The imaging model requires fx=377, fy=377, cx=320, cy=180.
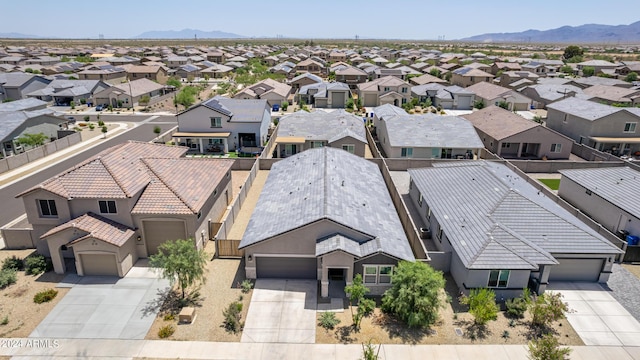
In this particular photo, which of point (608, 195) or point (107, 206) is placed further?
point (608, 195)

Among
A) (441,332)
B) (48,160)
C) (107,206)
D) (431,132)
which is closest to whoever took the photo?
(441,332)

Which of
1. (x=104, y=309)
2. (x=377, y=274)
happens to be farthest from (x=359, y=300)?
(x=104, y=309)

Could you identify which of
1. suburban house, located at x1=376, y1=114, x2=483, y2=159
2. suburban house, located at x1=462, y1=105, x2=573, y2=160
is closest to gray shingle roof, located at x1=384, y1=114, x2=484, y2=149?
suburban house, located at x1=376, y1=114, x2=483, y2=159

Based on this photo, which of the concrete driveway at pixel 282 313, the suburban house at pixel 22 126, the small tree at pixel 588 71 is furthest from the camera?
the small tree at pixel 588 71

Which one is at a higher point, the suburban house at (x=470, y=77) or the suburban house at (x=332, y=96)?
the suburban house at (x=470, y=77)

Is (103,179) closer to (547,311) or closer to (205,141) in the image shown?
(205,141)

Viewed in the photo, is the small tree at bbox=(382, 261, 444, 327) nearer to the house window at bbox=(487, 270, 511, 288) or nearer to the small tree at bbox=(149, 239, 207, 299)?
the house window at bbox=(487, 270, 511, 288)

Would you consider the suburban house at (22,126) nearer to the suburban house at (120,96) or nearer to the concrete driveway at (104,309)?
Result: the suburban house at (120,96)

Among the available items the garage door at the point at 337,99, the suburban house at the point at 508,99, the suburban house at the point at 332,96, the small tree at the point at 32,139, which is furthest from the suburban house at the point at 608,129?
the small tree at the point at 32,139
